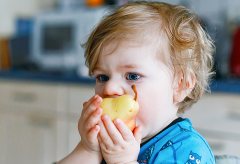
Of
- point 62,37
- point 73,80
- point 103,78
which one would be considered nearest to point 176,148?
point 103,78

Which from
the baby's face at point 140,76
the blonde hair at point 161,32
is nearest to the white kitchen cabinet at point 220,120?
the blonde hair at point 161,32

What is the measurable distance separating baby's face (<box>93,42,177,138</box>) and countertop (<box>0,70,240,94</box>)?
1.94 feet

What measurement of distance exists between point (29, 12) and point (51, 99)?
4.22 feet

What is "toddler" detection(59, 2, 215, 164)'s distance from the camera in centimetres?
61

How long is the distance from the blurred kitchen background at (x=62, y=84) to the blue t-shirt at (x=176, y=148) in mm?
701

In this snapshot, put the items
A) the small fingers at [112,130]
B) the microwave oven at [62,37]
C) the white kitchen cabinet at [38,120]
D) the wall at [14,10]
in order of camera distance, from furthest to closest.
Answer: the wall at [14,10]
the microwave oven at [62,37]
the white kitchen cabinet at [38,120]
the small fingers at [112,130]

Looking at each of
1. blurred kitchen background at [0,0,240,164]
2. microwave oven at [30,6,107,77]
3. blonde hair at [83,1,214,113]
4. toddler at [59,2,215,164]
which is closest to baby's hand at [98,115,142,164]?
toddler at [59,2,215,164]

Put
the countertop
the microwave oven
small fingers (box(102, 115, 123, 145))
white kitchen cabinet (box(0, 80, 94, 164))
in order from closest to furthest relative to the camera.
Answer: small fingers (box(102, 115, 123, 145)) → the countertop → white kitchen cabinet (box(0, 80, 94, 164)) → the microwave oven

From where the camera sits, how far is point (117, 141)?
597 mm

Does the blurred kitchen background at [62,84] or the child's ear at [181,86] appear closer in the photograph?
the child's ear at [181,86]

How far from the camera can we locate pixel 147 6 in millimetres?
761

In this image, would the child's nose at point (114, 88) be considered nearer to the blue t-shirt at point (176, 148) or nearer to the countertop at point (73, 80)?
the blue t-shirt at point (176, 148)

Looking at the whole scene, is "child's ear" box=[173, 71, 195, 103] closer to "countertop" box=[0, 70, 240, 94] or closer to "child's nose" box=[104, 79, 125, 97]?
"child's nose" box=[104, 79, 125, 97]

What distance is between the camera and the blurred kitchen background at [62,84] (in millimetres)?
1387
